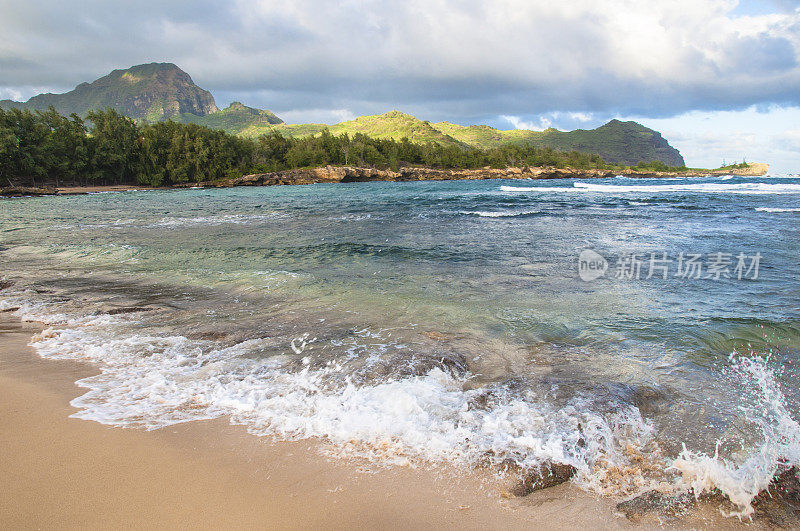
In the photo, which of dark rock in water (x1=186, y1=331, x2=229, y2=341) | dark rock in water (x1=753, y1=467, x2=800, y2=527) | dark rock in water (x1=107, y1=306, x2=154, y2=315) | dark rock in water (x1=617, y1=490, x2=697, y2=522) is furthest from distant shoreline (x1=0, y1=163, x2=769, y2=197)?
dark rock in water (x1=753, y1=467, x2=800, y2=527)

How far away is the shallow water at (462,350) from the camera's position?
291cm

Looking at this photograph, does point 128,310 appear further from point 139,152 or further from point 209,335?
point 139,152

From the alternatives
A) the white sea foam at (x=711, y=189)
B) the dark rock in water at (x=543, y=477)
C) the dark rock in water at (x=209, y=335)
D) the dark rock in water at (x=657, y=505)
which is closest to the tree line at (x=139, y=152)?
the white sea foam at (x=711, y=189)

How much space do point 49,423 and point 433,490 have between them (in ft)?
10.5

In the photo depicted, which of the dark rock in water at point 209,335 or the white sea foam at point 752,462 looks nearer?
the white sea foam at point 752,462

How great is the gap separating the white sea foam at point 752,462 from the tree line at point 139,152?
3463 inches

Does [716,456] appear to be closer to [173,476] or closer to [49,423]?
[173,476]

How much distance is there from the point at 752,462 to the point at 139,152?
354ft

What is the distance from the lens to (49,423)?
312 centimetres

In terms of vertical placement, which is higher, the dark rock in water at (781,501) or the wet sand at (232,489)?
the dark rock in water at (781,501)

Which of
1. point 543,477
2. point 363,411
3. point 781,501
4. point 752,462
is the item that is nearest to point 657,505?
point 543,477

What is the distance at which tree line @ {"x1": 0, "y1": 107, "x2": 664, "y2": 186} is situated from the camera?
6725 centimetres

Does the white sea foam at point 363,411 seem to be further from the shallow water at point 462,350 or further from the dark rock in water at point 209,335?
the dark rock in water at point 209,335

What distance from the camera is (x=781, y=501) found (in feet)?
7.63
